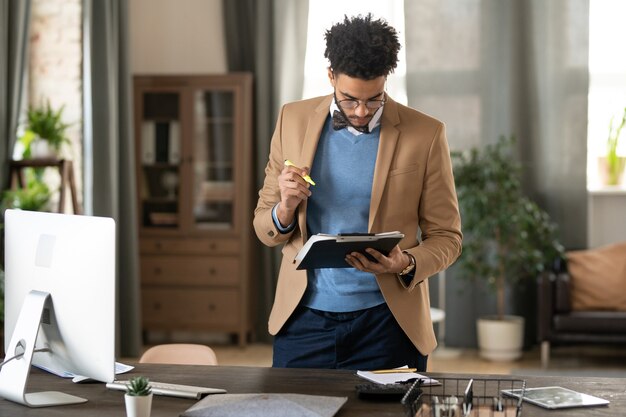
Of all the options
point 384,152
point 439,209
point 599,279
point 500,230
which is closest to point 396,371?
point 439,209

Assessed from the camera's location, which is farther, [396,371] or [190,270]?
[190,270]

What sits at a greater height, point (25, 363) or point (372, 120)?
point (372, 120)

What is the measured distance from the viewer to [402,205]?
2676 mm

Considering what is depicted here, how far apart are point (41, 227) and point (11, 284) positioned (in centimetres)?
20

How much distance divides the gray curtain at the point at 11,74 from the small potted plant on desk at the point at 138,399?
3.28 metres

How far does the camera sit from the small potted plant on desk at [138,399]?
6.43 feet

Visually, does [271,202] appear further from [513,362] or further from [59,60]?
[513,362]

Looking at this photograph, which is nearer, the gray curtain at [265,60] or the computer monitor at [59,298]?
the computer monitor at [59,298]

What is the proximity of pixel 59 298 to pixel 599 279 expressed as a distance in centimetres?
479

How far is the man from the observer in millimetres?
2553

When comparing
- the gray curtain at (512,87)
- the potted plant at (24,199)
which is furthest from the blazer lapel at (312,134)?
the gray curtain at (512,87)

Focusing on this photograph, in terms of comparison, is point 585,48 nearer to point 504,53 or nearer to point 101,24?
point 504,53

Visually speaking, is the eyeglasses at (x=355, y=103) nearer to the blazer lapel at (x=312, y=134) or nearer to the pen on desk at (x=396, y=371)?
the blazer lapel at (x=312, y=134)

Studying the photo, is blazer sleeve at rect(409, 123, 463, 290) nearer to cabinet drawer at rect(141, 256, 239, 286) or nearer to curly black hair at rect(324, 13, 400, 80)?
curly black hair at rect(324, 13, 400, 80)
